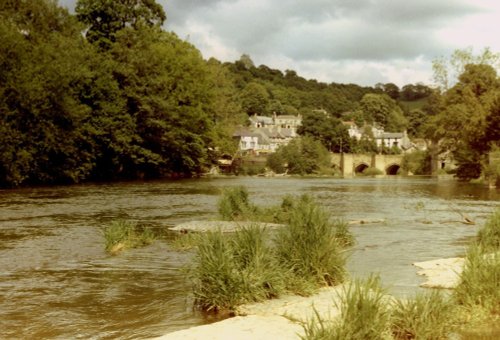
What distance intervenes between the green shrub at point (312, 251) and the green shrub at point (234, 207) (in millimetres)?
9116

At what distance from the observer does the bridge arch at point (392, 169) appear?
115 meters

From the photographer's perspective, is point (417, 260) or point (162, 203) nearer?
point (417, 260)

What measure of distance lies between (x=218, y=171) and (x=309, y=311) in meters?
77.3

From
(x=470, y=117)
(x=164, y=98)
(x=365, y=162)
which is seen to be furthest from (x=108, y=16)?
(x=365, y=162)

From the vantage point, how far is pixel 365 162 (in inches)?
4651

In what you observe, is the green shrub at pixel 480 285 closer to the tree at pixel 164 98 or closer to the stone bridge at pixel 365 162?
the tree at pixel 164 98

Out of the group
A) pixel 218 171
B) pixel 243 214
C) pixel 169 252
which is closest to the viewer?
pixel 169 252

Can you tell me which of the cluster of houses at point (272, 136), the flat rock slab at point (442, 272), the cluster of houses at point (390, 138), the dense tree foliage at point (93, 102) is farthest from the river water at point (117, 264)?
the cluster of houses at point (390, 138)

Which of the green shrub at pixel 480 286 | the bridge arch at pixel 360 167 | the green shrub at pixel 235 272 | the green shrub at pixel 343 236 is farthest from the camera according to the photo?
the bridge arch at pixel 360 167

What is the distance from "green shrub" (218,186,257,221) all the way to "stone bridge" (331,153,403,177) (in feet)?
304

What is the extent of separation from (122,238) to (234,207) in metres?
6.07

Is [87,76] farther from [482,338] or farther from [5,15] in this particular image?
[482,338]

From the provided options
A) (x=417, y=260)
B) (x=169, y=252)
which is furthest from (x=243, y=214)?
(x=417, y=260)

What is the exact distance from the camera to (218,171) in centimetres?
8556
